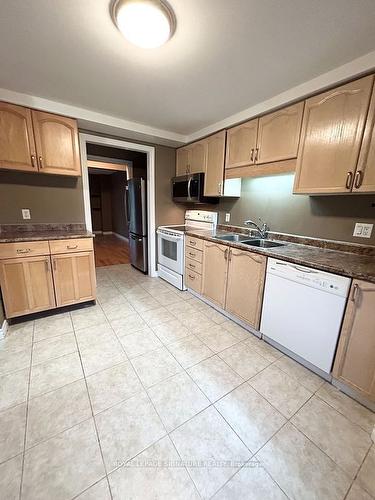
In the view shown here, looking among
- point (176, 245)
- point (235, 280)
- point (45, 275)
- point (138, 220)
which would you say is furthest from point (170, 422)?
point (138, 220)

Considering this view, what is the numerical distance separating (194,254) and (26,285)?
6.29 ft

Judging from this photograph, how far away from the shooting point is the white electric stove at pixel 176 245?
308cm

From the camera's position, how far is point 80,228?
9.42ft

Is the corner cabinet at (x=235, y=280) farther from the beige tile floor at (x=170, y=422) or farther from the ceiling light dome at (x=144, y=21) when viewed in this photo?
the ceiling light dome at (x=144, y=21)

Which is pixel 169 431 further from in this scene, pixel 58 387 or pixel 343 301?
pixel 343 301

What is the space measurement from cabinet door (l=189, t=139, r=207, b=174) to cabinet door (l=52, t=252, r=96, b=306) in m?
1.90

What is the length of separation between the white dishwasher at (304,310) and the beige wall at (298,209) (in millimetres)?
680

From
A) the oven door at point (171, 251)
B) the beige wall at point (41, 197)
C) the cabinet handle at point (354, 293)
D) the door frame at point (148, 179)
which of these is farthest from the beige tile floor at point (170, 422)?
the door frame at point (148, 179)

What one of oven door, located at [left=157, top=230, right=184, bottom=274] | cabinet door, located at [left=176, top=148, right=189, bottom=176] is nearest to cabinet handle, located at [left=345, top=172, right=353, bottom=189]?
oven door, located at [left=157, top=230, right=184, bottom=274]

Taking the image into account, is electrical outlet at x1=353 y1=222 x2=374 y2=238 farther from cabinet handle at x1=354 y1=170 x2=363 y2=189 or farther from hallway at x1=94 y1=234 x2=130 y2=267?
hallway at x1=94 y1=234 x2=130 y2=267

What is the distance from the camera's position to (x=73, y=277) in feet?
7.94

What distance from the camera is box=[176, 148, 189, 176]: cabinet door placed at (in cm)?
332

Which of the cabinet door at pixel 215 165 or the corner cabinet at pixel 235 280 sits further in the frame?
the cabinet door at pixel 215 165

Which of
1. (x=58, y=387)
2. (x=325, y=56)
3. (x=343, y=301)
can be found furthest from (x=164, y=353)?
(x=325, y=56)
